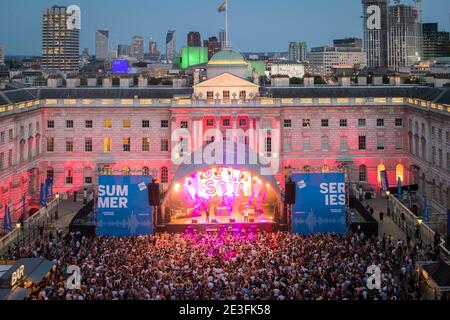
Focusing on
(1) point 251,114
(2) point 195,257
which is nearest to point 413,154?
(1) point 251,114

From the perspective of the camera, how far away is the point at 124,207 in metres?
56.2

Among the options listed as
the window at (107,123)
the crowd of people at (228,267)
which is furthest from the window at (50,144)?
the crowd of people at (228,267)

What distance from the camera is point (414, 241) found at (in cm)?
5300

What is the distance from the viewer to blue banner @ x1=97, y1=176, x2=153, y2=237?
5606 centimetres

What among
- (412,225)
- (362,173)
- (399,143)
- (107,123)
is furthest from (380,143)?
(107,123)

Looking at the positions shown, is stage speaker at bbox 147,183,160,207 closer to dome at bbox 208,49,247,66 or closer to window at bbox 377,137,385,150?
window at bbox 377,137,385,150

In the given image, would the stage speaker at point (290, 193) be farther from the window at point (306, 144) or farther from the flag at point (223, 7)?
the flag at point (223, 7)

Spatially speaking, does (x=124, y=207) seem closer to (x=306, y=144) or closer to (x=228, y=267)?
(x=228, y=267)

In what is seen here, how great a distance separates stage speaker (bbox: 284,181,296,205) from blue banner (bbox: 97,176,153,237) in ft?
38.0

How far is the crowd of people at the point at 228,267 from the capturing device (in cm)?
3328

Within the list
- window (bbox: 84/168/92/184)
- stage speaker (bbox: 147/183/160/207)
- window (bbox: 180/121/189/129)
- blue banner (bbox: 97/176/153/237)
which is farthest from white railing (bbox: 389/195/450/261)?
window (bbox: 84/168/92/184)
